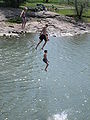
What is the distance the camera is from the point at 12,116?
21.4 meters

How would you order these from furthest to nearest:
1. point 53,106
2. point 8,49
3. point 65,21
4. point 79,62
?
point 65,21
point 8,49
point 79,62
point 53,106

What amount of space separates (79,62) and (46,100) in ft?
38.9

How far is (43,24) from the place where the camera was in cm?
5762

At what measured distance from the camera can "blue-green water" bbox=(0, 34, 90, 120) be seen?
2255 centimetres

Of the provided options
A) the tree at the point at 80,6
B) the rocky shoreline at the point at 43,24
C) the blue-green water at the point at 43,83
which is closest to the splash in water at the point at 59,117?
the blue-green water at the point at 43,83

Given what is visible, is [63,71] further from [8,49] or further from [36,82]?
[8,49]

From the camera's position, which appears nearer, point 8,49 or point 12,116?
point 12,116

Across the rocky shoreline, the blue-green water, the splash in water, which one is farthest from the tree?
the splash in water

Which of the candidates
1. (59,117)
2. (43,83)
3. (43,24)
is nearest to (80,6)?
(43,24)

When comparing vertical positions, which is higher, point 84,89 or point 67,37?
point 84,89

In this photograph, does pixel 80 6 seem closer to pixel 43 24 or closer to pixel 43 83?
pixel 43 24

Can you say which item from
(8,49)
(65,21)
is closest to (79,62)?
(8,49)

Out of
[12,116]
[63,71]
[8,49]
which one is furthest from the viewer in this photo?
[8,49]

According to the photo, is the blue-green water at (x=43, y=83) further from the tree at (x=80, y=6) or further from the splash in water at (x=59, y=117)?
the tree at (x=80, y=6)
